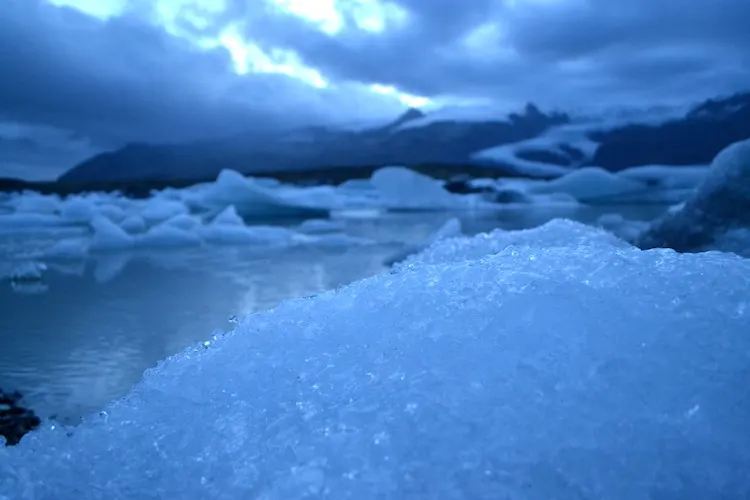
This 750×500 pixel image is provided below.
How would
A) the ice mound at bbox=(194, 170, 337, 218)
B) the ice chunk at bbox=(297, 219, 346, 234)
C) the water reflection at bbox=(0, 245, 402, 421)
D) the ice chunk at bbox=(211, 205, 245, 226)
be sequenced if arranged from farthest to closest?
1. the ice mound at bbox=(194, 170, 337, 218)
2. the ice chunk at bbox=(297, 219, 346, 234)
3. the ice chunk at bbox=(211, 205, 245, 226)
4. the water reflection at bbox=(0, 245, 402, 421)

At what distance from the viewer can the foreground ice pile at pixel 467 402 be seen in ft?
2.92

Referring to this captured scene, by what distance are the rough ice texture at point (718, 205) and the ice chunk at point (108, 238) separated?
19.3ft

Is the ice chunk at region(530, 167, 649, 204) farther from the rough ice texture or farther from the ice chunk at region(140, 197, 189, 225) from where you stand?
the rough ice texture

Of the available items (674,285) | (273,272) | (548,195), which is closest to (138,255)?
(273,272)

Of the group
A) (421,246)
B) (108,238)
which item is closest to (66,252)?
(108,238)

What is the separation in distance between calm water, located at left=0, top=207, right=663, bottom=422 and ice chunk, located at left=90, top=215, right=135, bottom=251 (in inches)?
22.1

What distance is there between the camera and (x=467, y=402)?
38.8 inches

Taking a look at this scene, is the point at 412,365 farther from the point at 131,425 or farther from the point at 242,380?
the point at 131,425

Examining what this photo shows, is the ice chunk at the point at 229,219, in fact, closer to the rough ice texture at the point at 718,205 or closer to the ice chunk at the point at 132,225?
the ice chunk at the point at 132,225

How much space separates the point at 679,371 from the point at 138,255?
660 centimetres

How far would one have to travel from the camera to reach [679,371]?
0.98 metres

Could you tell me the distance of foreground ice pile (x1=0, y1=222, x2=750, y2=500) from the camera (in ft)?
2.92

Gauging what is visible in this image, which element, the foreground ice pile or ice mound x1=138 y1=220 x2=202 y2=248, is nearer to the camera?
the foreground ice pile

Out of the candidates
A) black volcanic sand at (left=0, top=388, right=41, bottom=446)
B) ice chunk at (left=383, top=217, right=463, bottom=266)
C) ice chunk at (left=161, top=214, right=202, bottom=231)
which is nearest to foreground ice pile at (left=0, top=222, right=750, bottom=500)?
black volcanic sand at (left=0, top=388, right=41, bottom=446)
